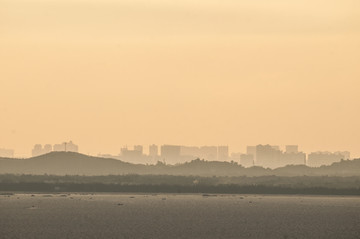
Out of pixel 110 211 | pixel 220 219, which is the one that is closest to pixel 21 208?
pixel 110 211

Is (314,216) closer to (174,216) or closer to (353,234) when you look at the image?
(174,216)

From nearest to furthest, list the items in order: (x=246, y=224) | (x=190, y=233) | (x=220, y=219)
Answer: (x=190, y=233) < (x=246, y=224) < (x=220, y=219)

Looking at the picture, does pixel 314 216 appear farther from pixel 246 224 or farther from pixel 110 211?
pixel 110 211

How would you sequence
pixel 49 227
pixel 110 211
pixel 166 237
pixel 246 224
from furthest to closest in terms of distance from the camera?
pixel 110 211, pixel 246 224, pixel 49 227, pixel 166 237

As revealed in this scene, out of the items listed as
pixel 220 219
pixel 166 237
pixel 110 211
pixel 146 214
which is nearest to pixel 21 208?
pixel 110 211

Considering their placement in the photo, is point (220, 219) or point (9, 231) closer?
point (9, 231)

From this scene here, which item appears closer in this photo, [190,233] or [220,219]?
[190,233]

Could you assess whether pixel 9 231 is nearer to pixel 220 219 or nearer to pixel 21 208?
pixel 220 219

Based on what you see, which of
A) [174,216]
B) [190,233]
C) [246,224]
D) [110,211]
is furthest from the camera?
[110,211]

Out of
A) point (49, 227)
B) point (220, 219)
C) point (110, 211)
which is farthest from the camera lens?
point (110, 211)
